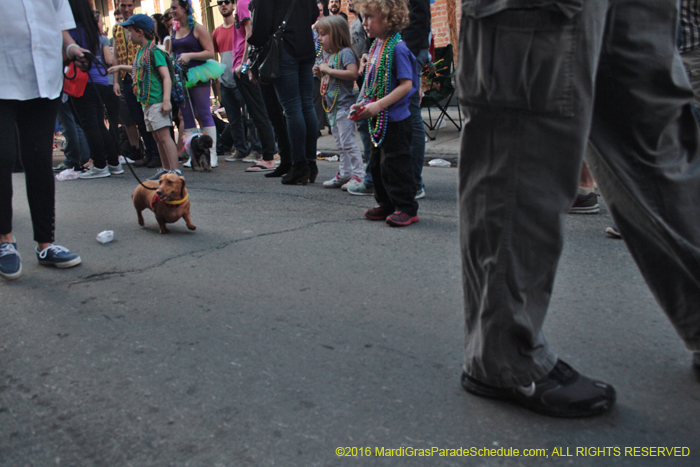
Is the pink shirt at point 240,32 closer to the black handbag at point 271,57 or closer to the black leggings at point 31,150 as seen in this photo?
the black handbag at point 271,57

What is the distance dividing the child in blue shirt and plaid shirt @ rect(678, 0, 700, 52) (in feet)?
5.04

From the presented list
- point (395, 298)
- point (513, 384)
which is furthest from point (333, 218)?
point (513, 384)

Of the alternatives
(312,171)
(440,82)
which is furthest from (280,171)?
(440,82)

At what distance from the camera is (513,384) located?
5.58ft

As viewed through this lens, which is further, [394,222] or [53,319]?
[394,222]

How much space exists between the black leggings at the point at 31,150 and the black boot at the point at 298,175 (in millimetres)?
2739

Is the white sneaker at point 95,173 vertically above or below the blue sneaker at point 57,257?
below

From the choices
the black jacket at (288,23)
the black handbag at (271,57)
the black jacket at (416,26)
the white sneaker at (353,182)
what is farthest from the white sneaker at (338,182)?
the black jacket at (416,26)

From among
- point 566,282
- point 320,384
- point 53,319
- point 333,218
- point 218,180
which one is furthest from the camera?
point 218,180

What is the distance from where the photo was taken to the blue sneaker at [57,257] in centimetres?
340

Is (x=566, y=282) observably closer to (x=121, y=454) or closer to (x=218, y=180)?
(x=121, y=454)

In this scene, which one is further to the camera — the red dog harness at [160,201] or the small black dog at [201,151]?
the small black dog at [201,151]

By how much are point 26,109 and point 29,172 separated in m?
0.32

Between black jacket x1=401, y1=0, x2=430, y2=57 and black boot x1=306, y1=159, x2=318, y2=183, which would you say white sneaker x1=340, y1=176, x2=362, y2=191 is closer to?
black boot x1=306, y1=159, x2=318, y2=183
